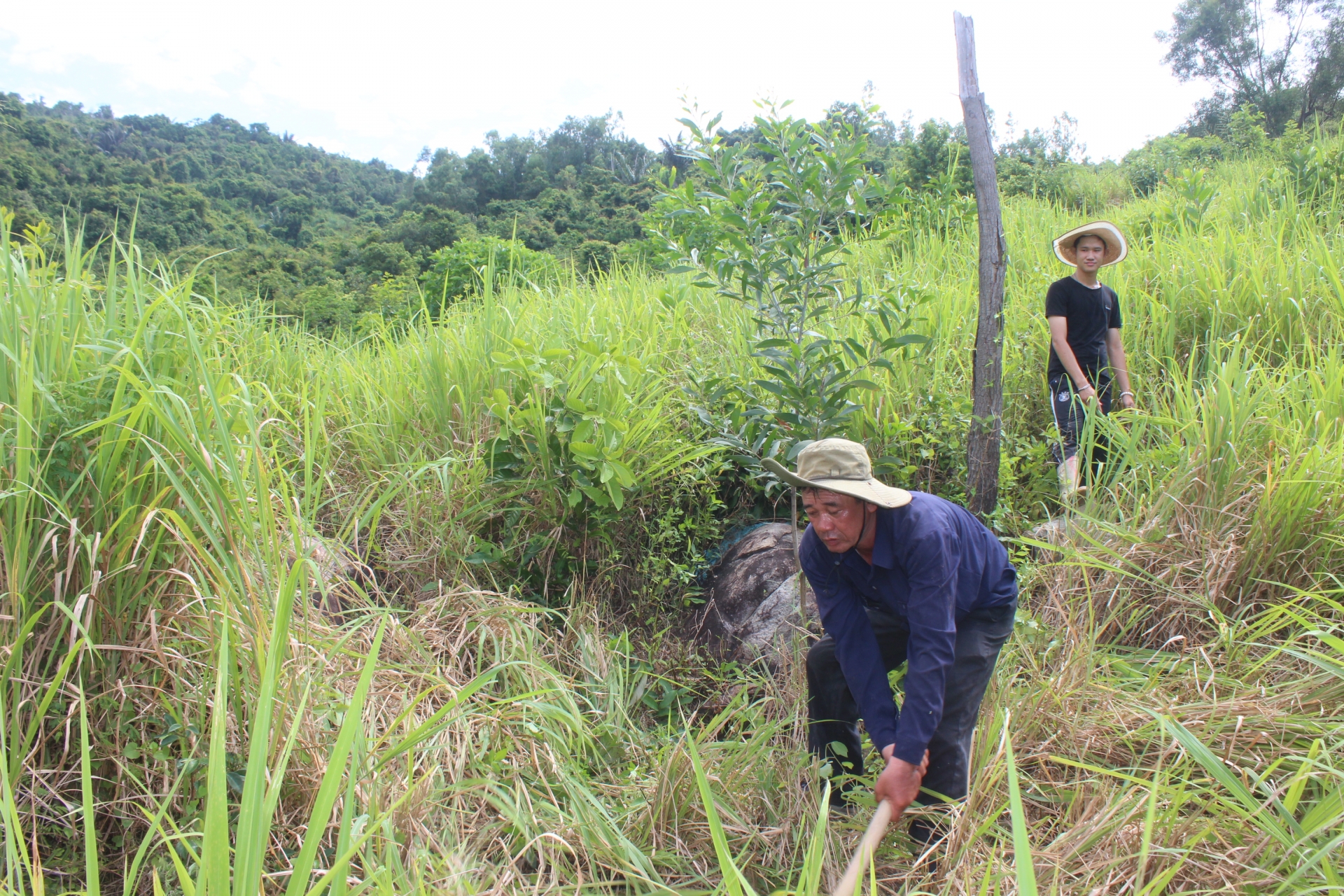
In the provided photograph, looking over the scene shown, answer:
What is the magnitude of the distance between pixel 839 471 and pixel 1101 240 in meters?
2.58

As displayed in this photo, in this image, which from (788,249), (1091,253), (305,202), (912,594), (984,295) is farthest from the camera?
(305,202)

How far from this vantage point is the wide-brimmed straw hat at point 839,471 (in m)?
2.04

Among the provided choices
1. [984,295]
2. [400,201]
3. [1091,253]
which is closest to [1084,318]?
[1091,253]

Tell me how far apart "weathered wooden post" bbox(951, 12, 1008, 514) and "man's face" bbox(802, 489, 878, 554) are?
1.61m

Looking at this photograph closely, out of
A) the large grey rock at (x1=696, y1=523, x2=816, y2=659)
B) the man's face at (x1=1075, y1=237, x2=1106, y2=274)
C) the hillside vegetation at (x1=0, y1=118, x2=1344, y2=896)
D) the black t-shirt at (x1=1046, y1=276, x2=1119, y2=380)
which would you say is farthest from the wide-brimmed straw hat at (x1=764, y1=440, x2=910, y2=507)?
the man's face at (x1=1075, y1=237, x2=1106, y2=274)

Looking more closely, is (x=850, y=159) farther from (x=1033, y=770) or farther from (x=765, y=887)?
(x=765, y=887)

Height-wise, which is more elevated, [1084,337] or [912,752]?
[1084,337]

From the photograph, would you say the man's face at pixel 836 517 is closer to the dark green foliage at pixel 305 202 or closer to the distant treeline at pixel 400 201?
the distant treeline at pixel 400 201

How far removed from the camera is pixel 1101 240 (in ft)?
12.3

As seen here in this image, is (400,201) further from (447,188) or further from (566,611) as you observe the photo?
(566,611)

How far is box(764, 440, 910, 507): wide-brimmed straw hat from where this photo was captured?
204 centimetres

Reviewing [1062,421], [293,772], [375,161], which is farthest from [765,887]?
[375,161]

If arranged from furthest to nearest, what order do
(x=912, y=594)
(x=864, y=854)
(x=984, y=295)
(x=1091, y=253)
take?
(x=1091, y=253), (x=984, y=295), (x=912, y=594), (x=864, y=854)

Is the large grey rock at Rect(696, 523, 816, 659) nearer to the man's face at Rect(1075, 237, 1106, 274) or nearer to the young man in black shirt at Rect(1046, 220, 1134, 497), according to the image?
the young man in black shirt at Rect(1046, 220, 1134, 497)
